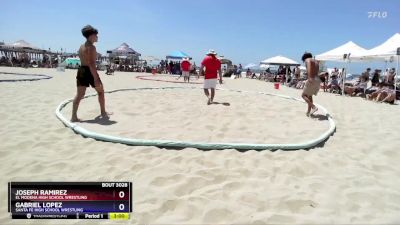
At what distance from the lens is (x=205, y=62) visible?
28.2 feet

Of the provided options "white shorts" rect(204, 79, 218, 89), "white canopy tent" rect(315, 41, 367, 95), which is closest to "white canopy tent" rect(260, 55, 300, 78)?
"white canopy tent" rect(315, 41, 367, 95)

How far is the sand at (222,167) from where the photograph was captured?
2.87m

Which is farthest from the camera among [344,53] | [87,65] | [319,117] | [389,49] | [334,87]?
[344,53]

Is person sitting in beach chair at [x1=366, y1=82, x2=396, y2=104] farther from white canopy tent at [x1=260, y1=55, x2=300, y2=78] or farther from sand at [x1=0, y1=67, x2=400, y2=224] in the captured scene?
white canopy tent at [x1=260, y1=55, x2=300, y2=78]

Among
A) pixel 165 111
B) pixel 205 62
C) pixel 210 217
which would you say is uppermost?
pixel 205 62

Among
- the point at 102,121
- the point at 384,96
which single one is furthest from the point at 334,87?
the point at 102,121

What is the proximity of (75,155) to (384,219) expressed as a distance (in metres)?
3.45

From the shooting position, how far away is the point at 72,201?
2.81m

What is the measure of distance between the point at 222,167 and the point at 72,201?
169cm

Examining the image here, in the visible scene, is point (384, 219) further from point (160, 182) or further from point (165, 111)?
point (165, 111)

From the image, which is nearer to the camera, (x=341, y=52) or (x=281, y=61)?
(x=341, y=52)

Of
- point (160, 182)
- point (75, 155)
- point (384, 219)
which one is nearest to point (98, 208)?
point (160, 182)

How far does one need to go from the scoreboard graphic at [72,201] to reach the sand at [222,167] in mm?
86

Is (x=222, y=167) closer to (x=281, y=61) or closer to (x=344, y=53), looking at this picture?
(x=344, y=53)
